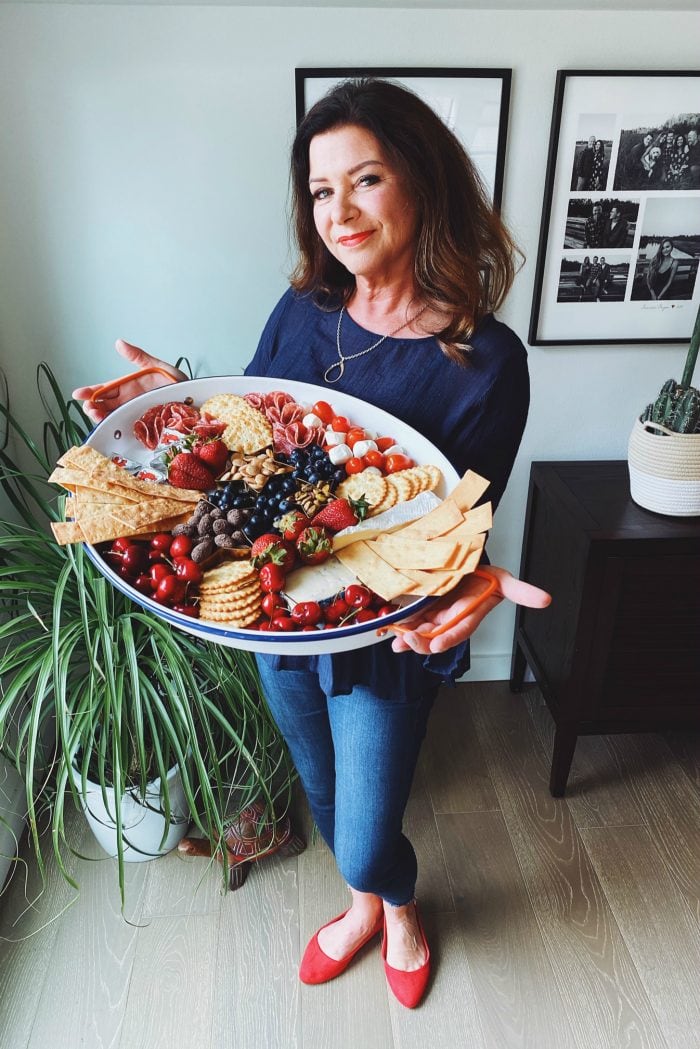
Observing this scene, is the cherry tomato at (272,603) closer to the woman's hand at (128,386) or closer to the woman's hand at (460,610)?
the woman's hand at (460,610)

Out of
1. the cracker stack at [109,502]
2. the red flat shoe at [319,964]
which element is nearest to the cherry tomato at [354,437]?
the cracker stack at [109,502]

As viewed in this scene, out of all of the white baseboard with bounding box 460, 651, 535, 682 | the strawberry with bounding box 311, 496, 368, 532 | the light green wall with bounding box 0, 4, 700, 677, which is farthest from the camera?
the white baseboard with bounding box 460, 651, 535, 682

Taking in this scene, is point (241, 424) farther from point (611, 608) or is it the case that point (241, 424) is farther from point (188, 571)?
point (611, 608)

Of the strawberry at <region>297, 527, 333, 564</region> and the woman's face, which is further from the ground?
the woman's face

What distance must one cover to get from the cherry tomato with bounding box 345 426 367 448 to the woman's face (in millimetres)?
256

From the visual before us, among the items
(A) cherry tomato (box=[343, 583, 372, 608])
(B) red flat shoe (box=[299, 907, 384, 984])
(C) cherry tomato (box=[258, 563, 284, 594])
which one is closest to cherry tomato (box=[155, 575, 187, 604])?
(C) cherry tomato (box=[258, 563, 284, 594])

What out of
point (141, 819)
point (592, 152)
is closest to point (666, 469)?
point (592, 152)

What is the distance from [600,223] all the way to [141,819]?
1.79 metres

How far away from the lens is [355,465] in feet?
3.47

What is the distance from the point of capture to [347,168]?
1.05 metres

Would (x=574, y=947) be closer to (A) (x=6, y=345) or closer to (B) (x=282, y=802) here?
(B) (x=282, y=802)

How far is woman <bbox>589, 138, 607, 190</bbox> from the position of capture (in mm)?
1627

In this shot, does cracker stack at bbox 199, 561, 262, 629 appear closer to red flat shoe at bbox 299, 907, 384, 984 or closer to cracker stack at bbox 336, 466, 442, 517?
cracker stack at bbox 336, 466, 442, 517

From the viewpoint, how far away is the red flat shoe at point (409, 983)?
1.41 m
